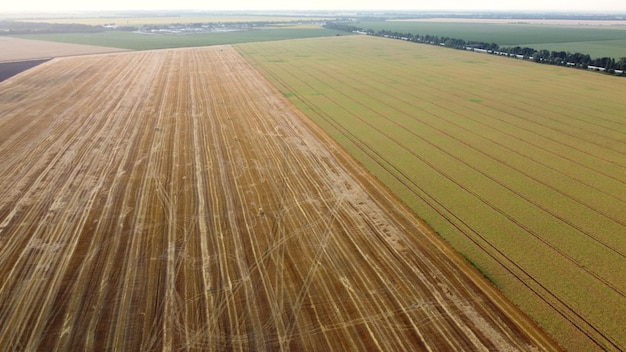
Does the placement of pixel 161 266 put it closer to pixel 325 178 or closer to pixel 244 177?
pixel 244 177

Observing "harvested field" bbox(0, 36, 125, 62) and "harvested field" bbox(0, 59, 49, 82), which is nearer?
"harvested field" bbox(0, 59, 49, 82)

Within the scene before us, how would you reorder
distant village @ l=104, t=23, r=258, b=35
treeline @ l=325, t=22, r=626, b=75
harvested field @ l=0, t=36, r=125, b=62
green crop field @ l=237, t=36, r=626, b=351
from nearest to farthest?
green crop field @ l=237, t=36, r=626, b=351
treeline @ l=325, t=22, r=626, b=75
harvested field @ l=0, t=36, r=125, b=62
distant village @ l=104, t=23, r=258, b=35

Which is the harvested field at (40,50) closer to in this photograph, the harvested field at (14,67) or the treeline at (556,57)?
the harvested field at (14,67)

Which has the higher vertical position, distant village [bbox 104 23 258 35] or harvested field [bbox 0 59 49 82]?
distant village [bbox 104 23 258 35]

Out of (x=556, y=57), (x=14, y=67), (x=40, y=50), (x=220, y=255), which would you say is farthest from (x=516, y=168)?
(x=40, y=50)

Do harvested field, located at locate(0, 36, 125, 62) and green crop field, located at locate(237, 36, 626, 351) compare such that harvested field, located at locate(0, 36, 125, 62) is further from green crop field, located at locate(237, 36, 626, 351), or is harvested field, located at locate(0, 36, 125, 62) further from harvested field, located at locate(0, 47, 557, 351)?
harvested field, located at locate(0, 47, 557, 351)

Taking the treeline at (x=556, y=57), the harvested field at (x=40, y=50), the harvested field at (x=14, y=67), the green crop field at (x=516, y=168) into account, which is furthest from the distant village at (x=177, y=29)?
the green crop field at (x=516, y=168)

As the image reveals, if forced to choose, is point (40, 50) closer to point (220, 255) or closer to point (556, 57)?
point (220, 255)

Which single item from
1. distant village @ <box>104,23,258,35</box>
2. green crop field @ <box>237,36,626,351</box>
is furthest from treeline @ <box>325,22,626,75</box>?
distant village @ <box>104,23,258,35</box>
